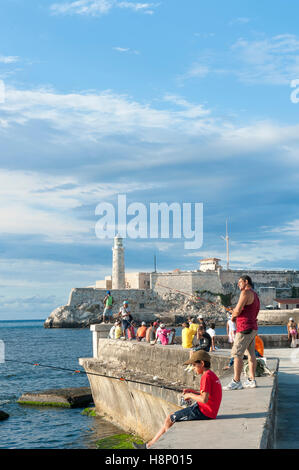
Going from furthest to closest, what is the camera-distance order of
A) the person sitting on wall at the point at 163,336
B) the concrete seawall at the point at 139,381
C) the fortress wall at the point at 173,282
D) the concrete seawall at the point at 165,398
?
the fortress wall at the point at 173,282, the person sitting on wall at the point at 163,336, the concrete seawall at the point at 139,381, the concrete seawall at the point at 165,398

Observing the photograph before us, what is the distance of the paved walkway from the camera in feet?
16.6

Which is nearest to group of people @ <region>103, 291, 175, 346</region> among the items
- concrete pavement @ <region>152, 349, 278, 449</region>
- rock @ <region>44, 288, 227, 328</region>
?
concrete pavement @ <region>152, 349, 278, 449</region>

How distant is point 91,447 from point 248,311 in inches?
260

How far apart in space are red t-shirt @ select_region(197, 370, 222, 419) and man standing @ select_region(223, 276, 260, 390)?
141cm

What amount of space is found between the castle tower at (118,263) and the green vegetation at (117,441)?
67.7 metres

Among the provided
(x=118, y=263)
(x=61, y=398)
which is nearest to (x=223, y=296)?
(x=118, y=263)

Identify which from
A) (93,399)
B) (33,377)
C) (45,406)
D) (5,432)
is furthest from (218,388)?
(33,377)

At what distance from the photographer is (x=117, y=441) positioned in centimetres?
1141

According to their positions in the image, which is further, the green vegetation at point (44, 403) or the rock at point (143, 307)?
the rock at point (143, 307)

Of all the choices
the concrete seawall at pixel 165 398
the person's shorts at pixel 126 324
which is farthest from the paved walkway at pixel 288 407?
→ the person's shorts at pixel 126 324

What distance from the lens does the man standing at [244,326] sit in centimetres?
655

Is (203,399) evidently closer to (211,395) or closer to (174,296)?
(211,395)

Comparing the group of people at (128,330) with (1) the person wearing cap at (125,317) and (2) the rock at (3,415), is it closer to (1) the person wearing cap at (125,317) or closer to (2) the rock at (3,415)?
(1) the person wearing cap at (125,317)
